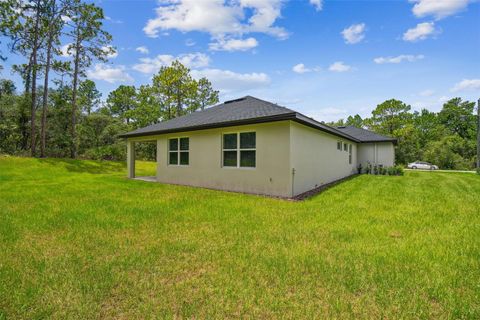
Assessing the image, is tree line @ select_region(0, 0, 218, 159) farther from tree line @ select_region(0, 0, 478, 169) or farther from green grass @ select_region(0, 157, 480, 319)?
green grass @ select_region(0, 157, 480, 319)

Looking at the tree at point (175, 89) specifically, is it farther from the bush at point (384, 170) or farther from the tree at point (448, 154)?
the tree at point (448, 154)

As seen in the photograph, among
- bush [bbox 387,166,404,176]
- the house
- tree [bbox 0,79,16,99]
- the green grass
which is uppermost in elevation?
tree [bbox 0,79,16,99]

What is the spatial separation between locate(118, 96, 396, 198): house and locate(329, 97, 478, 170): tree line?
1057 inches

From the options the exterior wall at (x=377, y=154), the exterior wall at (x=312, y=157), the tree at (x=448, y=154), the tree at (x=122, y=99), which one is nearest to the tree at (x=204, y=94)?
the tree at (x=122, y=99)

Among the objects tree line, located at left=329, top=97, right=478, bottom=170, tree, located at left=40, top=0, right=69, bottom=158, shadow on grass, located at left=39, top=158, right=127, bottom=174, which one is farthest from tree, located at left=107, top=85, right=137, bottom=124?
tree line, located at left=329, top=97, right=478, bottom=170

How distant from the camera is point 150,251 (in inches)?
142

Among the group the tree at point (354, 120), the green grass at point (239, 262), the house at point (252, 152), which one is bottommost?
the green grass at point (239, 262)

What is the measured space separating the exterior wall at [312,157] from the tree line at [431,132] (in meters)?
26.4

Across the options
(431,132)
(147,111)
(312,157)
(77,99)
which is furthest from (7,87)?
(431,132)

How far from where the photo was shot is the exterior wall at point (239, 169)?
820 cm

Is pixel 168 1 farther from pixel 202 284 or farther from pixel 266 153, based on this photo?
pixel 202 284

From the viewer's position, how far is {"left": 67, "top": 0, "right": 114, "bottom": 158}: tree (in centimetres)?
2008

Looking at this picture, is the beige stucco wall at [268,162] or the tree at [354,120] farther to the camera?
the tree at [354,120]

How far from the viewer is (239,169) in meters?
9.28
